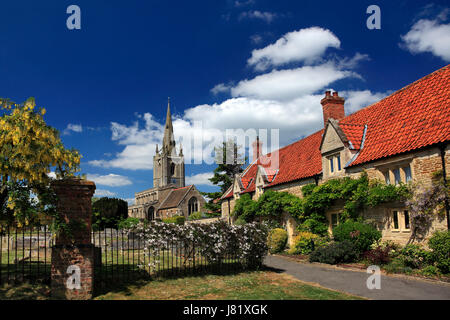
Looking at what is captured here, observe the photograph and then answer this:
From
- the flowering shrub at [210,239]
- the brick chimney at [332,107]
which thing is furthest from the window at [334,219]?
the brick chimney at [332,107]

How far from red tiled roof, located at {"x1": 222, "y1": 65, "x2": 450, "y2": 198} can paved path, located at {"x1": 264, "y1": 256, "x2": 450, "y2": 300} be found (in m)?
5.45

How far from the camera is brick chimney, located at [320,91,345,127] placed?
22141mm

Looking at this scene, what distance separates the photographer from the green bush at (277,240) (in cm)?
1923

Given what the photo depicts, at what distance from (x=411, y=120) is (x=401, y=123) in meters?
0.58

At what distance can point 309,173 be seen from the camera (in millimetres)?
19641

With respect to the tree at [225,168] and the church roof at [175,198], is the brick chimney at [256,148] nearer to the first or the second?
the tree at [225,168]

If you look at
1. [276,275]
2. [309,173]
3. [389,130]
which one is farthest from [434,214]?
[309,173]

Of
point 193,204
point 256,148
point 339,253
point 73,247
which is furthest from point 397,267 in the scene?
point 193,204

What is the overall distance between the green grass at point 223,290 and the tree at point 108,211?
117 feet

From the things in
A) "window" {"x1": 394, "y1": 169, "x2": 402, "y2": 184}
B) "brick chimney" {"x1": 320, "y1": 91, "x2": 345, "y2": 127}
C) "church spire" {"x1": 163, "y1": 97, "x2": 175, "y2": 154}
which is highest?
"church spire" {"x1": 163, "y1": 97, "x2": 175, "y2": 154}

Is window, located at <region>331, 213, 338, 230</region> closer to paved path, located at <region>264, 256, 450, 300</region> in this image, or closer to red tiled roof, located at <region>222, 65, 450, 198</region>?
red tiled roof, located at <region>222, 65, 450, 198</region>

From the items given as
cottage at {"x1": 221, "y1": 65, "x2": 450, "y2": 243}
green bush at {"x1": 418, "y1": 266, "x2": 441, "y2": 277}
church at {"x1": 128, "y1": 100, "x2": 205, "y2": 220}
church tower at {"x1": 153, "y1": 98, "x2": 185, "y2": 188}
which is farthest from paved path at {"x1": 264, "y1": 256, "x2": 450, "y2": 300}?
church tower at {"x1": 153, "y1": 98, "x2": 185, "y2": 188}

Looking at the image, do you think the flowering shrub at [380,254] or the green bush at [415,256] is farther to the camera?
the flowering shrub at [380,254]
